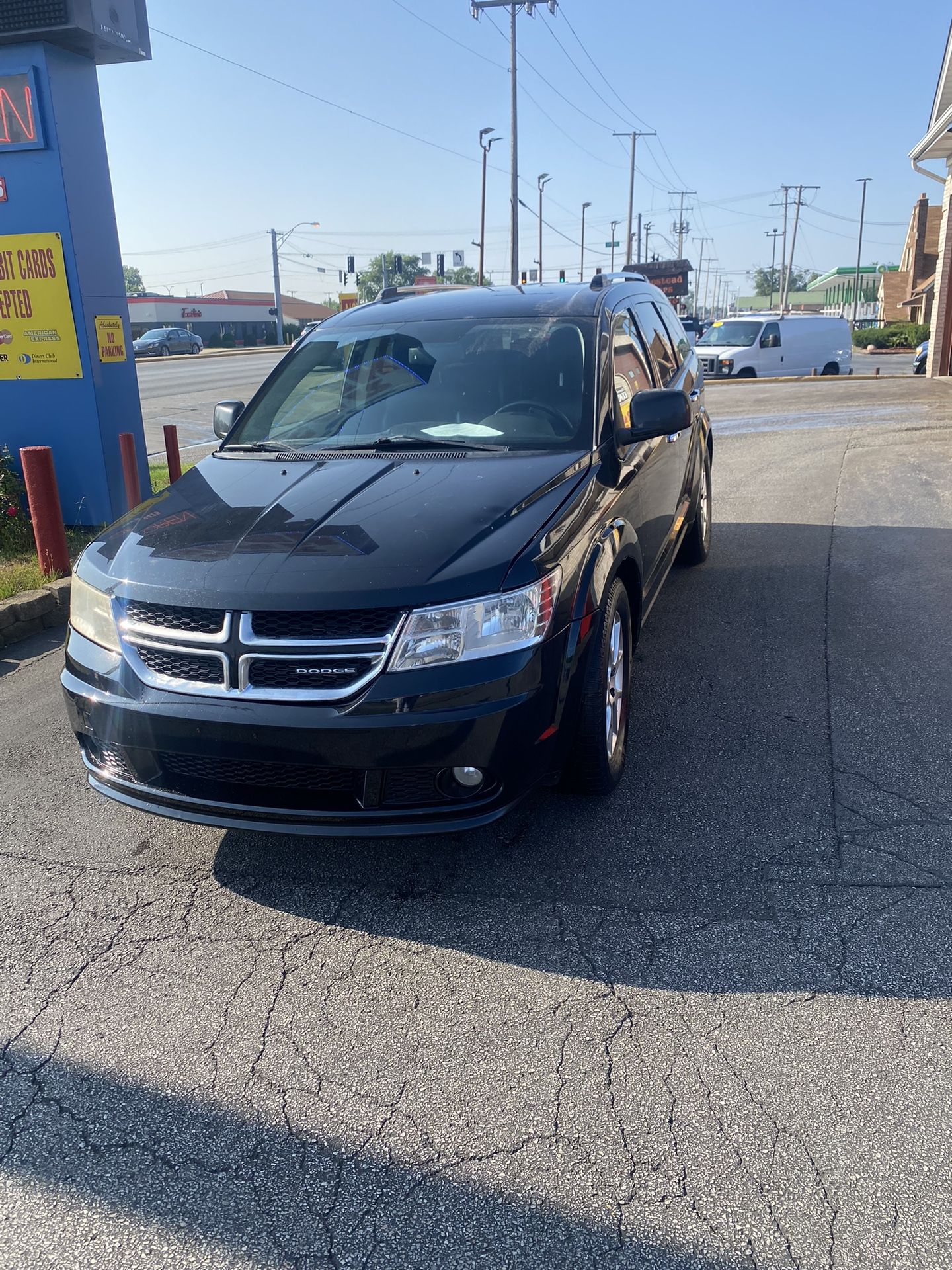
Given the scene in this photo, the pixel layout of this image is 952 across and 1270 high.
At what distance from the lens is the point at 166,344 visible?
49.2 meters

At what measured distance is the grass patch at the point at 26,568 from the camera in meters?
6.66

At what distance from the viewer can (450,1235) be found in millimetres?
2113

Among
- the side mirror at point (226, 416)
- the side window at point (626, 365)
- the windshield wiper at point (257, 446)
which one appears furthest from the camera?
the side mirror at point (226, 416)

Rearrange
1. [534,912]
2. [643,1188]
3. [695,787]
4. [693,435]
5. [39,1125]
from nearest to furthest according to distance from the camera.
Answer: [643,1188], [39,1125], [534,912], [695,787], [693,435]

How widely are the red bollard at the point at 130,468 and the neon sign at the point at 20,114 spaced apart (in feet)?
7.23

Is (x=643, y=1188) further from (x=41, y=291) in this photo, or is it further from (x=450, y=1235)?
(x=41, y=291)

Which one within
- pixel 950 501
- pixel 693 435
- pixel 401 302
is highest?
pixel 401 302

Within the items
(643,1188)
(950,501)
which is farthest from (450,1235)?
(950,501)

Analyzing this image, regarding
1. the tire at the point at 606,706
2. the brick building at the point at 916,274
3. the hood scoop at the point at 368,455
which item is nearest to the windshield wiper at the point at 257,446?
the hood scoop at the point at 368,455

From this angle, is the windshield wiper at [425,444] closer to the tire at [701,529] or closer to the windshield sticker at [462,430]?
the windshield sticker at [462,430]

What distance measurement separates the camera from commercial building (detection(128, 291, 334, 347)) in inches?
3105

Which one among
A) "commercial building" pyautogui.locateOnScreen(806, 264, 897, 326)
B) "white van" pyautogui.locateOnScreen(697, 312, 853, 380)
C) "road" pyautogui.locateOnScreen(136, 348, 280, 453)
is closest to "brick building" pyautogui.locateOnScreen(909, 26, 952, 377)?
"white van" pyautogui.locateOnScreen(697, 312, 853, 380)

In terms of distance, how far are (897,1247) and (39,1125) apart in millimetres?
1949

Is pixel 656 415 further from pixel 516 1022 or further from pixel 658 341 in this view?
pixel 516 1022
